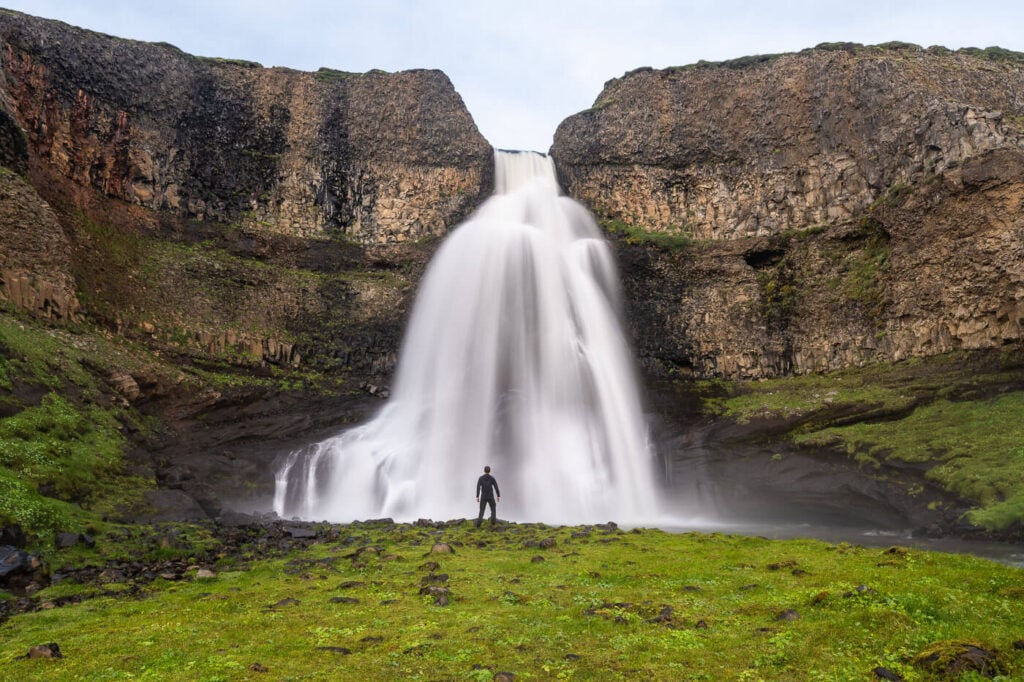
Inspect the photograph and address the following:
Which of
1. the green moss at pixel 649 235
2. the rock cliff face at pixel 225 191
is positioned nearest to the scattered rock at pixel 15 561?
the rock cliff face at pixel 225 191

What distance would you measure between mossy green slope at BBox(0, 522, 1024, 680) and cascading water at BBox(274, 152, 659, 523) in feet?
44.3

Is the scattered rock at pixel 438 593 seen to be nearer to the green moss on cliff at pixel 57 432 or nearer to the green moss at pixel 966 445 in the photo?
the green moss on cliff at pixel 57 432

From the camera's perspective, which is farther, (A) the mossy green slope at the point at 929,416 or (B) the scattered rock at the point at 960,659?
(A) the mossy green slope at the point at 929,416

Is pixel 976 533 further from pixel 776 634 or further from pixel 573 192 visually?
pixel 573 192

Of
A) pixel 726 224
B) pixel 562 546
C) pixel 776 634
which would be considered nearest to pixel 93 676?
pixel 776 634

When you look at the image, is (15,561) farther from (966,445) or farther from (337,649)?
(966,445)

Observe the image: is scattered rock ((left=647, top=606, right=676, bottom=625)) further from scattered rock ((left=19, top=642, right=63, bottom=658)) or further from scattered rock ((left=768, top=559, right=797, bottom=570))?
Answer: scattered rock ((left=19, top=642, right=63, bottom=658))

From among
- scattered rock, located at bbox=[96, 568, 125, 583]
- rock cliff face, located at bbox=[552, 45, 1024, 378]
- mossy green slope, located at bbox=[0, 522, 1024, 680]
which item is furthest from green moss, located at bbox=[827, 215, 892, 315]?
scattered rock, located at bbox=[96, 568, 125, 583]

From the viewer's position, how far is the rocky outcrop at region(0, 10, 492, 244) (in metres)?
37.4

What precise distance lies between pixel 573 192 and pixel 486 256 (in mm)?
11939

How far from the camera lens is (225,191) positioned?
1702 inches

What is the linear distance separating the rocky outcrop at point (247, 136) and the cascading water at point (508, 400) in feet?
22.4

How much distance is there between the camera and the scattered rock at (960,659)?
5.84 m

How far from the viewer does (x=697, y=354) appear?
38312 mm
